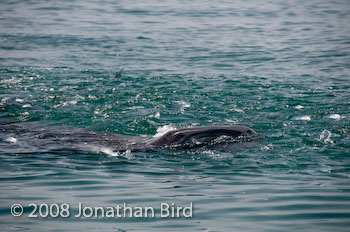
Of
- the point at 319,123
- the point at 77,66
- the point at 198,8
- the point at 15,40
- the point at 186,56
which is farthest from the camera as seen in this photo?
the point at 198,8

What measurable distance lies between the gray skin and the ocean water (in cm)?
15

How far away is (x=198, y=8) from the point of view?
3203 cm

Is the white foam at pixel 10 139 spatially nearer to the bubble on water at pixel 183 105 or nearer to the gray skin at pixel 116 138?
the gray skin at pixel 116 138

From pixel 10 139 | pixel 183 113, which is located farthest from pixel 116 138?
pixel 183 113

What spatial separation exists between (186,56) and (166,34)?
4727mm

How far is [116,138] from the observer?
33.2 ft

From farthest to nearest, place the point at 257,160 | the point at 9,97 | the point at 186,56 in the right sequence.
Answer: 1. the point at 186,56
2. the point at 9,97
3. the point at 257,160

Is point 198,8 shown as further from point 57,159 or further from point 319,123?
point 57,159

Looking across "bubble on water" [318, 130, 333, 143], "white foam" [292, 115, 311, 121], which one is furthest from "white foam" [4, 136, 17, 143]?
"white foam" [292, 115, 311, 121]

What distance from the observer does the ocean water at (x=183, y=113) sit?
275 inches

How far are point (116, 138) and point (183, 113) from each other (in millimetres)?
2681

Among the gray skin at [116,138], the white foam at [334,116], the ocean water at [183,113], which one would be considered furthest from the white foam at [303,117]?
the gray skin at [116,138]

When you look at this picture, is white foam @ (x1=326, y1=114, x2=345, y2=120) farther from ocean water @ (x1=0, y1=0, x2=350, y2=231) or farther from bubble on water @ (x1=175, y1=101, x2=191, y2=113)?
bubble on water @ (x1=175, y1=101, x2=191, y2=113)

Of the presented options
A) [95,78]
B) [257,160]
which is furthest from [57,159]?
[95,78]
